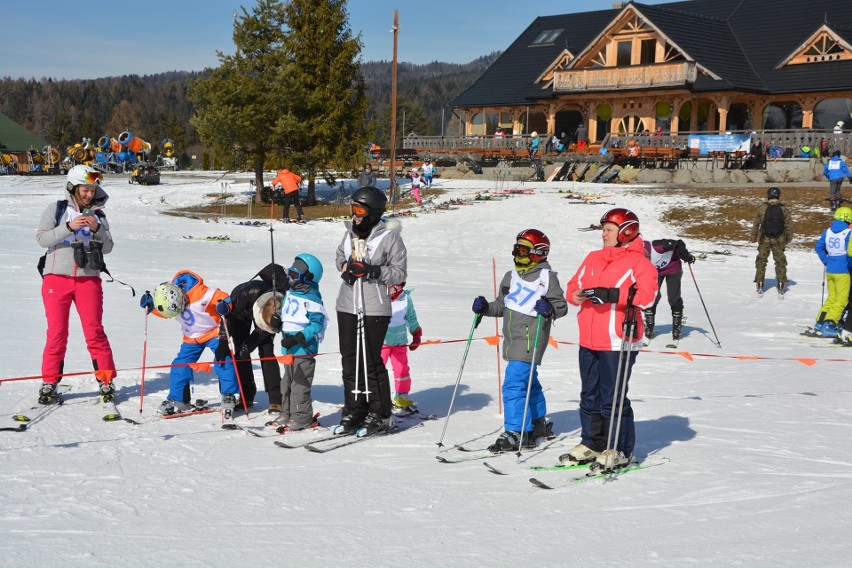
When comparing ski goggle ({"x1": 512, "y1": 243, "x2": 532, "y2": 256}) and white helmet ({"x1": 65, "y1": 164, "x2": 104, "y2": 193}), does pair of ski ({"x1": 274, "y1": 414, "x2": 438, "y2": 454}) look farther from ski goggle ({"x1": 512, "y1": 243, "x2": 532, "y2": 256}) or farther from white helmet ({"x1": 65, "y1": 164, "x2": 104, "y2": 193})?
white helmet ({"x1": 65, "y1": 164, "x2": 104, "y2": 193})

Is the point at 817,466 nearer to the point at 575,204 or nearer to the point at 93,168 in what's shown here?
the point at 93,168

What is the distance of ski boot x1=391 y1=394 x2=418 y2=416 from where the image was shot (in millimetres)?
7590

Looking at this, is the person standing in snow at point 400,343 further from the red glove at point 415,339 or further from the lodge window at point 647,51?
the lodge window at point 647,51

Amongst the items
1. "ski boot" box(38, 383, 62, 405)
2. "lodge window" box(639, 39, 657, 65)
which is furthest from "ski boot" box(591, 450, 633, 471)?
"lodge window" box(639, 39, 657, 65)

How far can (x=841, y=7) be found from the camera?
137ft

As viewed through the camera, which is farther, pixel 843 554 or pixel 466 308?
pixel 466 308

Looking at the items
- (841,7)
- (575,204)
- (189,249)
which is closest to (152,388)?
(189,249)

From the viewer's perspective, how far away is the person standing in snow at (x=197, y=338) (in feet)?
23.3

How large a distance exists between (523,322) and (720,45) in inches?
1573

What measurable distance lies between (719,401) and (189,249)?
46.9 feet

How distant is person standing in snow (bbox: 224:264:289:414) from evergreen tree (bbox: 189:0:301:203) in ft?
78.9

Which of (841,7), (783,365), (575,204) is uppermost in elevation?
(841,7)

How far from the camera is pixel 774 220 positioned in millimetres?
15516

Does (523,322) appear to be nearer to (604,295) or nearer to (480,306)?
(480,306)
